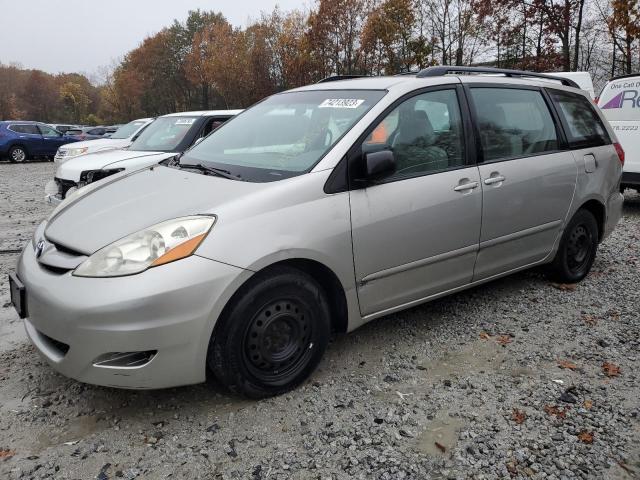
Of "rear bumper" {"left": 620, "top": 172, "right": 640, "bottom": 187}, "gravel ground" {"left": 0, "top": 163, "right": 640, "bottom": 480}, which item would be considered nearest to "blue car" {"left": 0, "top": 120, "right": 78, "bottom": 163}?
"gravel ground" {"left": 0, "top": 163, "right": 640, "bottom": 480}

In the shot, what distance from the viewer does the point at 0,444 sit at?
8.16 feet

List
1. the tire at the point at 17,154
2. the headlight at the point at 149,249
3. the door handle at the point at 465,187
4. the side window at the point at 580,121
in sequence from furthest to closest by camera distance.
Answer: the tire at the point at 17,154 < the side window at the point at 580,121 < the door handle at the point at 465,187 < the headlight at the point at 149,249

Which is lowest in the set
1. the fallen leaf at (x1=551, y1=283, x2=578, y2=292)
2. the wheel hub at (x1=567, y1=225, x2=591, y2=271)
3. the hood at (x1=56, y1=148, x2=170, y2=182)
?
the fallen leaf at (x1=551, y1=283, x2=578, y2=292)

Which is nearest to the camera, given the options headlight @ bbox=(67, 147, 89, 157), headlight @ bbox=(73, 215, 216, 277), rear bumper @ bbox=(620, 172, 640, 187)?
headlight @ bbox=(73, 215, 216, 277)

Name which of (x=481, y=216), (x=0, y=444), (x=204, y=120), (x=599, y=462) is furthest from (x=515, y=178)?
(x=204, y=120)

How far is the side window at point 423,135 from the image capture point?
126 inches

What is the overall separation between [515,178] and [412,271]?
1.16 m

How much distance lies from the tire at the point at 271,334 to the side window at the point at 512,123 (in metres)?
1.76

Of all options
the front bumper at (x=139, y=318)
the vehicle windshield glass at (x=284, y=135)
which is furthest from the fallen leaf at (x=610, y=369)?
the front bumper at (x=139, y=318)

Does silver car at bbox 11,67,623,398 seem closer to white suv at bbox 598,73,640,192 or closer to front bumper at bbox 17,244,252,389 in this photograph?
front bumper at bbox 17,244,252,389

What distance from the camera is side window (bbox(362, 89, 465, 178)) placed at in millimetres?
3209

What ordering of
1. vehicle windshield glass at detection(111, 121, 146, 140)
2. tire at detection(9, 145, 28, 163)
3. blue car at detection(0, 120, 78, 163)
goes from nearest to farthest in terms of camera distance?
1. vehicle windshield glass at detection(111, 121, 146, 140)
2. blue car at detection(0, 120, 78, 163)
3. tire at detection(9, 145, 28, 163)

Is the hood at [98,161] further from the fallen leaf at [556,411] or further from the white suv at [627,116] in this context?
the white suv at [627,116]

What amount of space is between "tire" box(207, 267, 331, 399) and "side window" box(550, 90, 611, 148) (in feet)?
9.17
